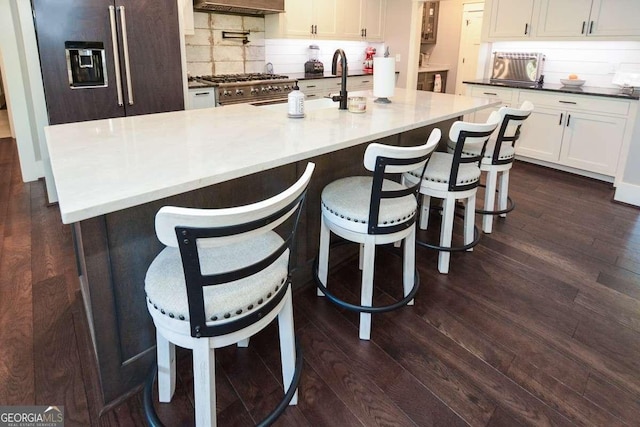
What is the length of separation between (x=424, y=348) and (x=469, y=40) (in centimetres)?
698

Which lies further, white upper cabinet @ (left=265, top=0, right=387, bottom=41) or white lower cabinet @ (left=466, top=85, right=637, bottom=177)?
white upper cabinet @ (left=265, top=0, right=387, bottom=41)

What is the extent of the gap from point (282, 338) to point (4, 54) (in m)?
3.75

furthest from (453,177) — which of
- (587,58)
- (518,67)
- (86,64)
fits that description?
(587,58)

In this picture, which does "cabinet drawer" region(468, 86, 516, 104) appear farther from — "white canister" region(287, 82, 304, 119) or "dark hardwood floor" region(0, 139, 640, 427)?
"white canister" region(287, 82, 304, 119)

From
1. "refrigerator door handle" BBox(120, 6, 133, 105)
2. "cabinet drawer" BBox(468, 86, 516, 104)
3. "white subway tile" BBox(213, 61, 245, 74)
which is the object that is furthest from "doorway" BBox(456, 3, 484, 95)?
"refrigerator door handle" BBox(120, 6, 133, 105)

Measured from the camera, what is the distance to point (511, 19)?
4871mm

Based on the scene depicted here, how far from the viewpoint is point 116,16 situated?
10.1ft

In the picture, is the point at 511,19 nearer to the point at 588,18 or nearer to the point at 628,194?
the point at 588,18

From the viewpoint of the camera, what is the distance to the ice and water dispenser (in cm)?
298

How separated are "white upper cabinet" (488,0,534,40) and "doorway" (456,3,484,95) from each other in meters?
2.17

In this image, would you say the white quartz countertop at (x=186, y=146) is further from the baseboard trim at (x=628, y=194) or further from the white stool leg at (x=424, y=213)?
the baseboard trim at (x=628, y=194)

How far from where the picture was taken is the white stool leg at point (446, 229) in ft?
7.71

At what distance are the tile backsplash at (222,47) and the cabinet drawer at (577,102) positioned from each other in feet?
10.4

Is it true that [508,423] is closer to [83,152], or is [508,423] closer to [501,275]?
[501,275]
